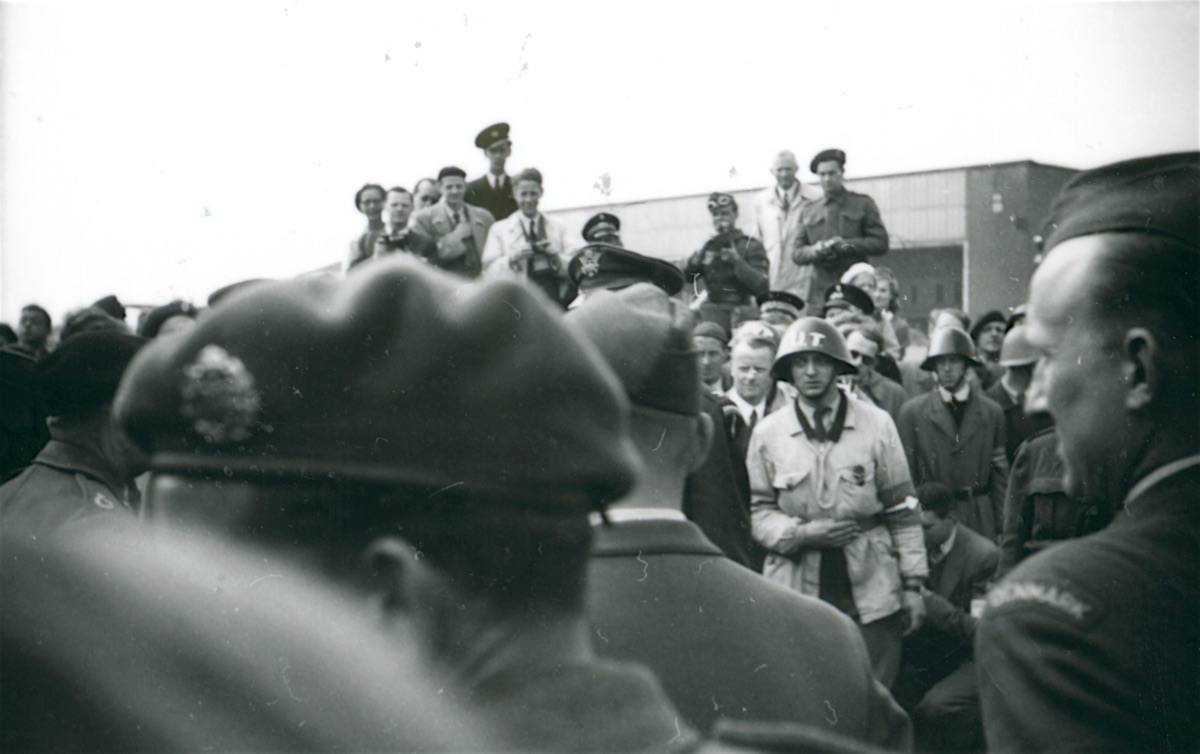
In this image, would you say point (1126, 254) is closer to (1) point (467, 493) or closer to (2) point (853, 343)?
(1) point (467, 493)

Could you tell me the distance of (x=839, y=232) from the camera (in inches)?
177

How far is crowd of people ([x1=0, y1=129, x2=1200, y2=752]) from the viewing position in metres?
1.27

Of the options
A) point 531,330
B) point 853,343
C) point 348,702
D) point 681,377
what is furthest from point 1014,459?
point 853,343

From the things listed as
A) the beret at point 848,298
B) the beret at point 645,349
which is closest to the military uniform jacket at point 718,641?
the beret at point 645,349

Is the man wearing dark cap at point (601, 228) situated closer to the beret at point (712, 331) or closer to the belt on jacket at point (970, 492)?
the belt on jacket at point (970, 492)

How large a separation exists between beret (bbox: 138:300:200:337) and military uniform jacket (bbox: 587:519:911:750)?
0.86 metres

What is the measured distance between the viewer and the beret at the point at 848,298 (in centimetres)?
465

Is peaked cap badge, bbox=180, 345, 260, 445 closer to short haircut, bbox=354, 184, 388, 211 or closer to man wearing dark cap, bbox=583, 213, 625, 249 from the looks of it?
short haircut, bbox=354, 184, 388, 211

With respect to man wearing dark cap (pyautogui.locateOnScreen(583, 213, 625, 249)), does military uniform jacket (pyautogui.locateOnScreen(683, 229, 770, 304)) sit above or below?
below

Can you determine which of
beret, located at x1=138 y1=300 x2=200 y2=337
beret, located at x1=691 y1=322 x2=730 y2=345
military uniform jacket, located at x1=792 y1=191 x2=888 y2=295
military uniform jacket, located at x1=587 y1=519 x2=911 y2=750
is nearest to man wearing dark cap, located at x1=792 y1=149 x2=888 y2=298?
military uniform jacket, located at x1=792 y1=191 x2=888 y2=295

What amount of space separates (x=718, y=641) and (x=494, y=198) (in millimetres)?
1190

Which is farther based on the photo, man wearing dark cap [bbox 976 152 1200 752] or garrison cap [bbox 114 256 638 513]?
man wearing dark cap [bbox 976 152 1200 752]

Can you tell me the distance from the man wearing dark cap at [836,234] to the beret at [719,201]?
0.76ft

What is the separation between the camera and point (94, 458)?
2262mm
